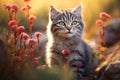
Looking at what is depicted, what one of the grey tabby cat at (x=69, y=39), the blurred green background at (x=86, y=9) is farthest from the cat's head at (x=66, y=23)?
the blurred green background at (x=86, y=9)

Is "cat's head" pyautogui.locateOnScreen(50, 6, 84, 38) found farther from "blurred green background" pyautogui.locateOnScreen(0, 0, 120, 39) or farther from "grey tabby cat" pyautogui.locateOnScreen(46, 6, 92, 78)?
"blurred green background" pyautogui.locateOnScreen(0, 0, 120, 39)

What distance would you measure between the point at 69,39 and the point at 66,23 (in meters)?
0.28

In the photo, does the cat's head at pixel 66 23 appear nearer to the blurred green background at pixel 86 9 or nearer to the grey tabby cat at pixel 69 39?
the grey tabby cat at pixel 69 39

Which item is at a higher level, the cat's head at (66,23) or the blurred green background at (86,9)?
the blurred green background at (86,9)

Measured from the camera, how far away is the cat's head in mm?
7454

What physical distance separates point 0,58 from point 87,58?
9.70 feet

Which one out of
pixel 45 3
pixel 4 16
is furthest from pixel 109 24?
pixel 4 16

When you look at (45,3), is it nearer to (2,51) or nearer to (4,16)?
(4,16)

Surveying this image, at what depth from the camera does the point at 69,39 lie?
7.62 meters

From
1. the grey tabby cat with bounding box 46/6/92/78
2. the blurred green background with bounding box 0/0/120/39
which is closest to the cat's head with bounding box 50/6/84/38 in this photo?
the grey tabby cat with bounding box 46/6/92/78

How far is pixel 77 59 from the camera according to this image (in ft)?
24.3

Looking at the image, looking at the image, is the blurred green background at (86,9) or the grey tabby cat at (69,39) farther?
the blurred green background at (86,9)

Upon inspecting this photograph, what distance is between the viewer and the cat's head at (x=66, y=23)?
24.5ft

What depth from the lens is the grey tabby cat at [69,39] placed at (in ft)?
24.3
